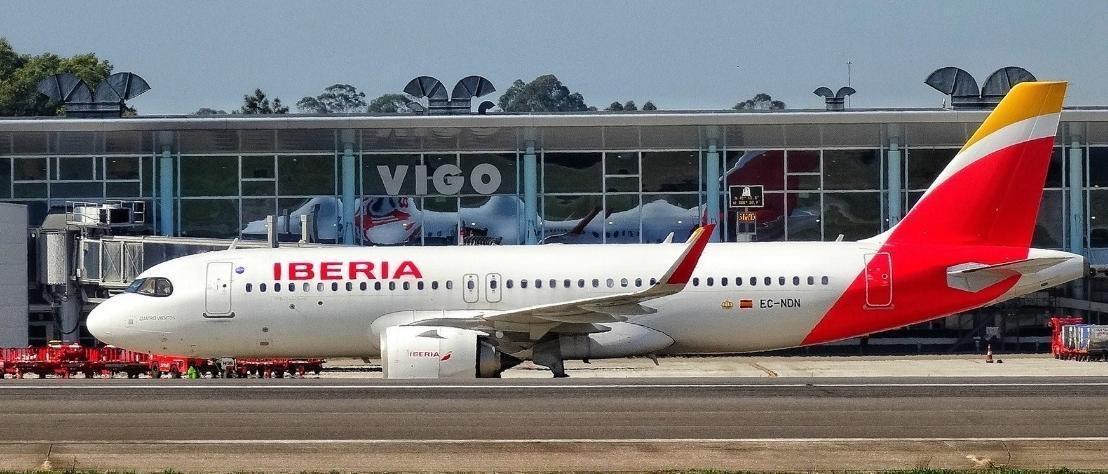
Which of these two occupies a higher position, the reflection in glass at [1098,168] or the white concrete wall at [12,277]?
the reflection in glass at [1098,168]

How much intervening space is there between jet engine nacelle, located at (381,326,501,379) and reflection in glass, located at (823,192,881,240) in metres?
19.4

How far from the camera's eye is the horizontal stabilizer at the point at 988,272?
2852 cm

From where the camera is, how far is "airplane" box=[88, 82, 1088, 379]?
94.6 feet

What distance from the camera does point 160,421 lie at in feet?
65.7

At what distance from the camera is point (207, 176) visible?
147 ft

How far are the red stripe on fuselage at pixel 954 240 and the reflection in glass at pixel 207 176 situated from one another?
2192 centimetres

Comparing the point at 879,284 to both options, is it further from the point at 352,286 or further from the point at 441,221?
the point at 441,221

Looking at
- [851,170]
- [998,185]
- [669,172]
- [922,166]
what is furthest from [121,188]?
[998,185]

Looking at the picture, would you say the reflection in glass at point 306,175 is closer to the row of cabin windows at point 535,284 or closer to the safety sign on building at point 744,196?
the safety sign on building at point 744,196

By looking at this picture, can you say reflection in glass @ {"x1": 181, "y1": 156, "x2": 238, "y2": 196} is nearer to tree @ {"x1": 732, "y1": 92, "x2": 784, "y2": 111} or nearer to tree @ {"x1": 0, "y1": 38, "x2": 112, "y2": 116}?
tree @ {"x1": 732, "y1": 92, "x2": 784, "y2": 111}

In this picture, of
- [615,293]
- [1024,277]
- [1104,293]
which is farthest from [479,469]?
[1104,293]

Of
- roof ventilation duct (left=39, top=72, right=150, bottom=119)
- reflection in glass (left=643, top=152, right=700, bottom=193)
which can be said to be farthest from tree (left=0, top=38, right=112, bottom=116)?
reflection in glass (left=643, top=152, right=700, bottom=193)

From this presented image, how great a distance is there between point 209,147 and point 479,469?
29.7 meters

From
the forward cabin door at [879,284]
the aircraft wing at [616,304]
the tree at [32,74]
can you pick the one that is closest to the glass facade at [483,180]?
the forward cabin door at [879,284]
